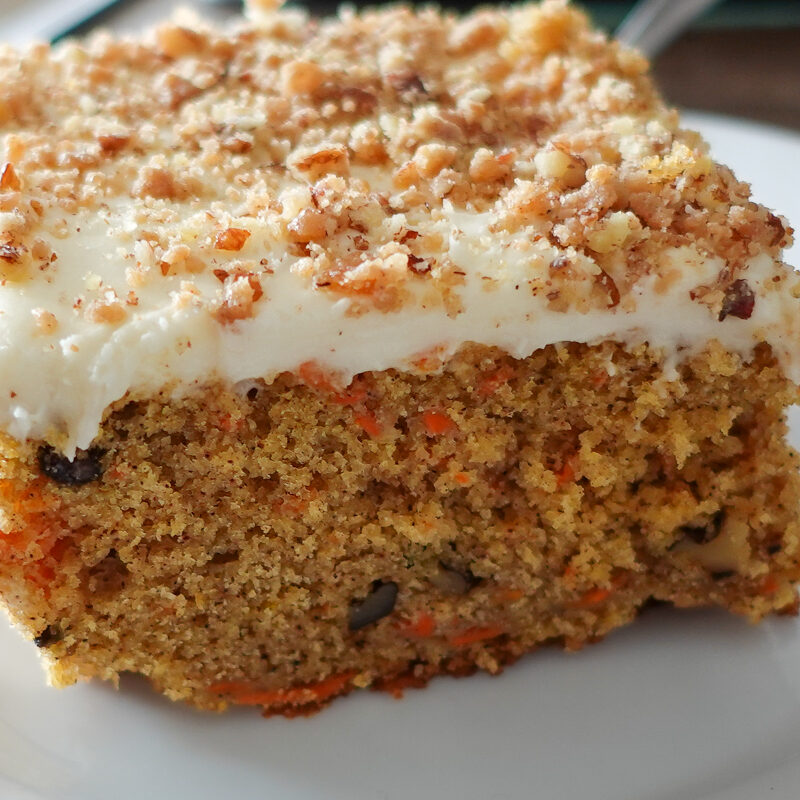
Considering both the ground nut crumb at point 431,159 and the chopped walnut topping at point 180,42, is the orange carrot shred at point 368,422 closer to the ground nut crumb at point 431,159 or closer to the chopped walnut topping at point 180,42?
the ground nut crumb at point 431,159

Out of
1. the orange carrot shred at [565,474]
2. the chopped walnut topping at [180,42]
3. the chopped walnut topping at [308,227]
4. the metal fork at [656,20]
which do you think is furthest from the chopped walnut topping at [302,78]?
the metal fork at [656,20]

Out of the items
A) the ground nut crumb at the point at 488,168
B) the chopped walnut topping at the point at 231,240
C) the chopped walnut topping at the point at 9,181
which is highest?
the chopped walnut topping at the point at 9,181

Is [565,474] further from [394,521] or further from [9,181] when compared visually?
[9,181]

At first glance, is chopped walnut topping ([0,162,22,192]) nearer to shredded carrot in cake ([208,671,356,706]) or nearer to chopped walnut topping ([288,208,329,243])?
chopped walnut topping ([288,208,329,243])

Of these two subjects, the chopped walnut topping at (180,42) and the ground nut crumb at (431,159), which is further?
the chopped walnut topping at (180,42)

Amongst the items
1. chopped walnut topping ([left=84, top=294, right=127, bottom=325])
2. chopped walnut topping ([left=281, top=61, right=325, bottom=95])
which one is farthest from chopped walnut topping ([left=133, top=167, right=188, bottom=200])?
chopped walnut topping ([left=281, top=61, right=325, bottom=95])
